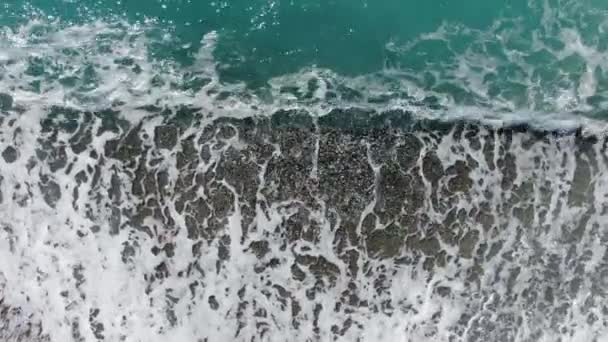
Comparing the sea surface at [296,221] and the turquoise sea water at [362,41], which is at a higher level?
the turquoise sea water at [362,41]

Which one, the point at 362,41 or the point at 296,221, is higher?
the point at 362,41

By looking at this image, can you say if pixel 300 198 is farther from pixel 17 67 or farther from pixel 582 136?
pixel 17 67

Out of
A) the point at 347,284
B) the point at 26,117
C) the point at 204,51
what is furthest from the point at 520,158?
the point at 26,117

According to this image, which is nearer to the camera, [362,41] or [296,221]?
[296,221]

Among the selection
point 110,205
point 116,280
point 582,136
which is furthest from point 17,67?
point 582,136

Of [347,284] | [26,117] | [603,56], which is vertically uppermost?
[603,56]

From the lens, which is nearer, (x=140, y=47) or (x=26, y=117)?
(x=26, y=117)

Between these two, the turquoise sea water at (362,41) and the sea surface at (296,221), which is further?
the turquoise sea water at (362,41)

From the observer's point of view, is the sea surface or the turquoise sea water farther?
the turquoise sea water

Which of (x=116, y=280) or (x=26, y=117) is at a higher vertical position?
(x=26, y=117)

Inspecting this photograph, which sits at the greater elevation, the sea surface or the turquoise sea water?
the turquoise sea water
